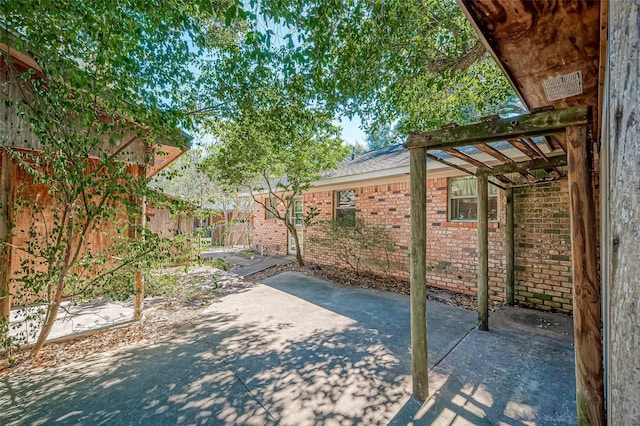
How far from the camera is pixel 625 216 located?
848mm

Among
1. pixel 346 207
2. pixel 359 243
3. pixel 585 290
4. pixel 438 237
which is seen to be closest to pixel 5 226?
pixel 585 290

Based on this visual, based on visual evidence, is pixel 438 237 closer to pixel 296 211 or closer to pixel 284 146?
pixel 284 146

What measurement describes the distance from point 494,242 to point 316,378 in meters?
4.61

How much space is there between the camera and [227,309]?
5480 mm

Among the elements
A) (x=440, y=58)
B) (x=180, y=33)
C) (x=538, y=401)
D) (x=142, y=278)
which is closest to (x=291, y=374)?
Result: (x=538, y=401)

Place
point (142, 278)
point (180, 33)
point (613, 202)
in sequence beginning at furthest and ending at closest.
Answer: point (142, 278)
point (180, 33)
point (613, 202)

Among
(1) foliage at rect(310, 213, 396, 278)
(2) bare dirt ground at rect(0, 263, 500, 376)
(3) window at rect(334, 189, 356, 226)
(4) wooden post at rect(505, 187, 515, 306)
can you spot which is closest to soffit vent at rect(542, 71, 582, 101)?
(4) wooden post at rect(505, 187, 515, 306)

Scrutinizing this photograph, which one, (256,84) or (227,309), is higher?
(256,84)

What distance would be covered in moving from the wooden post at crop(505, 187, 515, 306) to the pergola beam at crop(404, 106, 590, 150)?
3.43 meters

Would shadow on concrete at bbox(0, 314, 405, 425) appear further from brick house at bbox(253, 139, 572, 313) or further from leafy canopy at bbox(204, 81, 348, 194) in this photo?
leafy canopy at bbox(204, 81, 348, 194)

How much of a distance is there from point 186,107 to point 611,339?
5.32 meters

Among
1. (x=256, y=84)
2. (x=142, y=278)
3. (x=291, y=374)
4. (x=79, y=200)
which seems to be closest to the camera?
(x=291, y=374)

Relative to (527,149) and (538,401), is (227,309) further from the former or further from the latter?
(527,149)

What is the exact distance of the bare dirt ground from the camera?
11.3 feet
